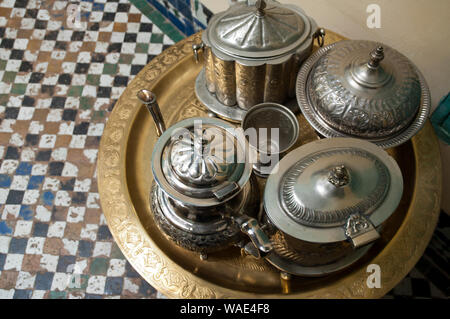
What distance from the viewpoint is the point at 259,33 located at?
3.79ft

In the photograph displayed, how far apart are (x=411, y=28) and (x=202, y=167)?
91cm

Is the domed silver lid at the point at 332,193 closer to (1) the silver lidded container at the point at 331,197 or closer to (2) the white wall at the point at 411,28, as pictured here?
(1) the silver lidded container at the point at 331,197

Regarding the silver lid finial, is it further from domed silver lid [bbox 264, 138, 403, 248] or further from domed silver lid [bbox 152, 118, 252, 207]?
domed silver lid [bbox 152, 118, 252, 207]

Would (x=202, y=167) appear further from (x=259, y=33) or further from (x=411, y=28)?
(x=411, y=28)

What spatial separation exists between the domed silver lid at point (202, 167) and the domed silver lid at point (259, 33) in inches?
12.6

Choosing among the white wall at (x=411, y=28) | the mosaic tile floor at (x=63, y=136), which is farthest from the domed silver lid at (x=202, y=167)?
the mosaic tile floor at (x=63, y=136)

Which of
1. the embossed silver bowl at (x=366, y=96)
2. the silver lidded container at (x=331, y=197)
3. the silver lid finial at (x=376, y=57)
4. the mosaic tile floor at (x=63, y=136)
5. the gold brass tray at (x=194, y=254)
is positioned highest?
the silver lid finial at (x=376, y=57)

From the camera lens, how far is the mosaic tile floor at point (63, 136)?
5.61 ft

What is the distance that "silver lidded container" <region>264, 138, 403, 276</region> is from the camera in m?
0.93

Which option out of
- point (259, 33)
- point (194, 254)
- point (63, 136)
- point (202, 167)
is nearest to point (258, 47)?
point (259, 33)

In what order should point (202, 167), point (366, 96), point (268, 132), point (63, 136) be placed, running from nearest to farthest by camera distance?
point (202, 167), point (366, 96), point (268, 132), point (63, 136)

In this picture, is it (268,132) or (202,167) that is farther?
(268,132)

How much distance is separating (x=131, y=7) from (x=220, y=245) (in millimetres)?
1850

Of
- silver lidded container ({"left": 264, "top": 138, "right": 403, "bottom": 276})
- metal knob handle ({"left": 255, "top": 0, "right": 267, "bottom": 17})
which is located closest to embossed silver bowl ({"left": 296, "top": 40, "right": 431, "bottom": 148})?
silver lidded container ({"left": 264, "top": 138, "right": 403, "bottom": 276})
